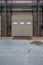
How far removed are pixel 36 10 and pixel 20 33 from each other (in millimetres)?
3748

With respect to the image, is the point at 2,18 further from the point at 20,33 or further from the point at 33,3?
the point at 33,3

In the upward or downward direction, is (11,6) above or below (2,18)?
above

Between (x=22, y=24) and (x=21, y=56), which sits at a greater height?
(x=22, y=24)

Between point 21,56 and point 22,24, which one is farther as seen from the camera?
point 22,24

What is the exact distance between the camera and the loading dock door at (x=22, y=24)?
70.8 ft

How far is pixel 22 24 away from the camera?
21828 millimetres

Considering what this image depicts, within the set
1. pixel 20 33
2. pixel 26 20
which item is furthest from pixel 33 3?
pixel 20 33

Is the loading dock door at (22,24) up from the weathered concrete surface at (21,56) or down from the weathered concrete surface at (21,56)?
up

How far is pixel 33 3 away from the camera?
69.9 feet

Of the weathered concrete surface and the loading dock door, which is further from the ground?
the loading dock door

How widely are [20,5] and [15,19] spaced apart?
1.98 m

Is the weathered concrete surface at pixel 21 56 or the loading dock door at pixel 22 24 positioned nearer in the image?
the weathered concrete surface at pixel 21 56

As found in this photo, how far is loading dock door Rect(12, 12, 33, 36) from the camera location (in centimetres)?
2158

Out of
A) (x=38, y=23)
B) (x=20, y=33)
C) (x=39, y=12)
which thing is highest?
(x=39, y=12)
